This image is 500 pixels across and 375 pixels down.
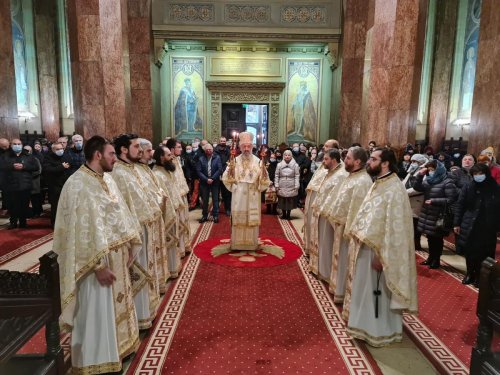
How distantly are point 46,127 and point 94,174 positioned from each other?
49.6 ft

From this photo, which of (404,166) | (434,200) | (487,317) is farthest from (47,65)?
(487,317)

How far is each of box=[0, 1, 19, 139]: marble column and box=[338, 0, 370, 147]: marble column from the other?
9796 mm

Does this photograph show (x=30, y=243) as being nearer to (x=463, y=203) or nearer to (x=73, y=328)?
(x=73, y=328)

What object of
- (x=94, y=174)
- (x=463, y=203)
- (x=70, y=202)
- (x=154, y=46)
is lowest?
(x=463, y=203)

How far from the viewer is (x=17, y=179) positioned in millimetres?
7348

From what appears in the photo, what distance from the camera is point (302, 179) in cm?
988

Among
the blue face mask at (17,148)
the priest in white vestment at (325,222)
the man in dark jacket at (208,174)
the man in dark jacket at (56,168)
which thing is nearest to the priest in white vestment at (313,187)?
the priest in white vestment at (325,222)

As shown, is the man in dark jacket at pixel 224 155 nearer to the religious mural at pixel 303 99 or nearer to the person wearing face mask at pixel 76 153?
the person wearing face mask at pixel 76 153

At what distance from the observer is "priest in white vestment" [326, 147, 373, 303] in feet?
12.8

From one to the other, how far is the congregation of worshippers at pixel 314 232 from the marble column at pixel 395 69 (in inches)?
81.6

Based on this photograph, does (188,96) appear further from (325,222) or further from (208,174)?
(325,222)

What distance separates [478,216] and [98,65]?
24.1ft

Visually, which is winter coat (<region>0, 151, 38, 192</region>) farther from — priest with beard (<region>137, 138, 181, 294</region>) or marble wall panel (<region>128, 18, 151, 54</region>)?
marble wall panel (<region>128, 18, 151, 54</region>)

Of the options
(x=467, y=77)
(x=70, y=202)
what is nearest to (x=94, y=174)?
(x=70, y=202)
